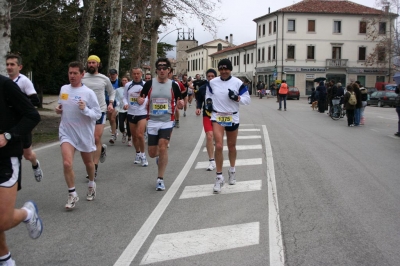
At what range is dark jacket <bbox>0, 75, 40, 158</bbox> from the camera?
13.6 ft

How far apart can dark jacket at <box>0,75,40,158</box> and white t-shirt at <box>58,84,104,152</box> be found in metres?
2.41

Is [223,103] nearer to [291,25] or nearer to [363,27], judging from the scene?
[291,25]

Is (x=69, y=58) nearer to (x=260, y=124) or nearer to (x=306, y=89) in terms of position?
(x=260, y=124)

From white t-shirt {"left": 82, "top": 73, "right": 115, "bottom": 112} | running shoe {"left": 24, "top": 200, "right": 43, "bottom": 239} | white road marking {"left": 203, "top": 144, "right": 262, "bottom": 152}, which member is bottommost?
white road marking {"left": 203, "top": 144, "right": 262, "bottom": 152}

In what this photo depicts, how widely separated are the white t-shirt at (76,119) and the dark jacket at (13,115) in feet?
7.92

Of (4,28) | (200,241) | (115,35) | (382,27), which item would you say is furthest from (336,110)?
(382,27)

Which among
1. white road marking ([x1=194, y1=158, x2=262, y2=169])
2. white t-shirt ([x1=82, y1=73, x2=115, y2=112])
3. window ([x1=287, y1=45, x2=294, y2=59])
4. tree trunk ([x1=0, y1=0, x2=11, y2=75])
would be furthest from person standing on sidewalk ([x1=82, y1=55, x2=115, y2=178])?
window ([x1=287, y1=45, x2=294, y2=59])

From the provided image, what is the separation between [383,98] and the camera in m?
40.9

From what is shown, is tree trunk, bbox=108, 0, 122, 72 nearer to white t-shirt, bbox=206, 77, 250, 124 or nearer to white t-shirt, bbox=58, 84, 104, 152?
white t-shirt, bbox=206, 77, 250, 124

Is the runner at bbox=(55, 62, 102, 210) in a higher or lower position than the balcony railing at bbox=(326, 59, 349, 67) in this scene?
lower

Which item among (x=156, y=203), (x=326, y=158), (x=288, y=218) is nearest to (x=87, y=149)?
(x=156, y=203)

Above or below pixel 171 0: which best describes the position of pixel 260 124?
below

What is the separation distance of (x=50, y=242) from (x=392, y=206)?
4646 mm

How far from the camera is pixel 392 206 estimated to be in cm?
702
